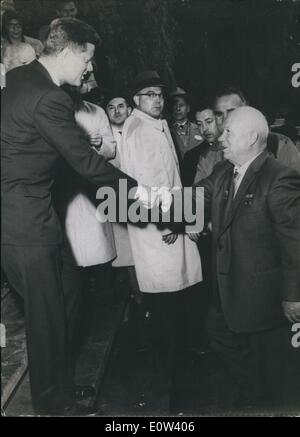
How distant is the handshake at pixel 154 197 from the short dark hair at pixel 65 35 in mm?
977

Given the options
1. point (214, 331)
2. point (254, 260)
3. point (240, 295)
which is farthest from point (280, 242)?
point (214, 331)

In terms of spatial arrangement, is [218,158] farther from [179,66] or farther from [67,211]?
[67,211]

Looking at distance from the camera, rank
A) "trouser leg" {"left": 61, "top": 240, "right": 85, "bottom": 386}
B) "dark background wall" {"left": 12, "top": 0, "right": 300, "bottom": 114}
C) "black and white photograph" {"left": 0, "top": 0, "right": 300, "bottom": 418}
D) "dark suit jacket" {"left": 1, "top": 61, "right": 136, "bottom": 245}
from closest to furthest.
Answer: "dark suit jacket" {"left": 1, "top": 61, "right": 136, "bottom": 245}, "black and white photograph" {"left": 0, "top": 0, "right": 300, "bottom": 418}, "trouser leg" {"left": 61, "top": 240, "right": 85, "bottom": 386}, "dark background wall" {"left": 12, "top": 0, "right": 300, "bottom": 114}

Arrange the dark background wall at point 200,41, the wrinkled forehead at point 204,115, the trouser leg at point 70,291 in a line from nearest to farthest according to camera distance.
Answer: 1. the trouser leg at point 70,291
2. the dark background wall at point 200,41
3. the wrinkled forehead at point 204,115

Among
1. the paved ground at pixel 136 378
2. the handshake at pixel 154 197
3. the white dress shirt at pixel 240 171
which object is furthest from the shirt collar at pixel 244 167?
the paved ground at pixel 136 378

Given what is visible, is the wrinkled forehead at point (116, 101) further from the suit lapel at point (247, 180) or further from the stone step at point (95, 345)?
the stone step at point (95, 345)

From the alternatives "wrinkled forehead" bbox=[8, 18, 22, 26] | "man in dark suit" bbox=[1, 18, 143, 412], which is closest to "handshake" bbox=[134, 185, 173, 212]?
"man in dark suit" bbox=[1, 18, 143, 412]

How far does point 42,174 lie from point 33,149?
0.15m

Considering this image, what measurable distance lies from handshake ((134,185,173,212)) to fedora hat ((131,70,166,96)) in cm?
74

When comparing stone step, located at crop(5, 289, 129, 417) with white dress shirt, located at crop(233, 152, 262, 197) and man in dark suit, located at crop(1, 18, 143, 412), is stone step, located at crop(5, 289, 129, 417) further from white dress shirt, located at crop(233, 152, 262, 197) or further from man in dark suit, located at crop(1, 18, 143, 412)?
white dress shirt, located at crop(233, 152, 262, 197)

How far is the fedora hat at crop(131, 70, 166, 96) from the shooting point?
3432 millimetres

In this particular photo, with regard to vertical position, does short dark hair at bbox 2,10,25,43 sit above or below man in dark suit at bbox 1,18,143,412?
above

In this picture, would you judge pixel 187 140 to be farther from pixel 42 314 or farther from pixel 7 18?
pixel 42 314

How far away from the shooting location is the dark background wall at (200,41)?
3211mm
